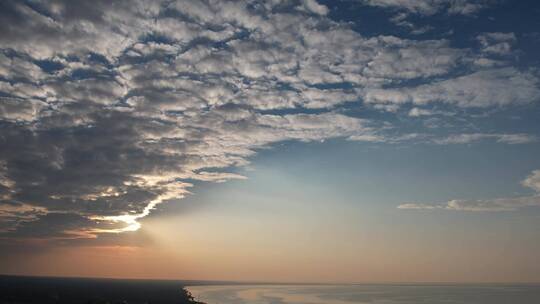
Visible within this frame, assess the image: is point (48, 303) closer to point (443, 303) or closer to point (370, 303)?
point (370, 303)

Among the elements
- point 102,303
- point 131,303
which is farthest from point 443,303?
point 102,303

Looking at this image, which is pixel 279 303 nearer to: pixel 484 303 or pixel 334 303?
pixel 334 303

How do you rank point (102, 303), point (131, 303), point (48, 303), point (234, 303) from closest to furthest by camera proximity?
point (102, 303), point (48, 303), point (131, 303), point (234, 303)

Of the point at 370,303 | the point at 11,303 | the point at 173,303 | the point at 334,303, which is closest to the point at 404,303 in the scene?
the point at 370,303

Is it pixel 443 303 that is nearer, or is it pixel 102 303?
pixel 102 303

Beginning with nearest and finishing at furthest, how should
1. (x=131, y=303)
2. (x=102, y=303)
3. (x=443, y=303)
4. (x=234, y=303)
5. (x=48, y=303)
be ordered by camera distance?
1. (x=102, y=303)
2. (x=48, y=303)
3. (x=131, y=303)
4. (x=234, y=303)
5. (x=443, y=303)

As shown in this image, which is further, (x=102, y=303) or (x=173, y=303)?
(x=173, y=303)

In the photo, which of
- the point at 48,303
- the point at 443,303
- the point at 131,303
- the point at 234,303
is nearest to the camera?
the point at 48,303
